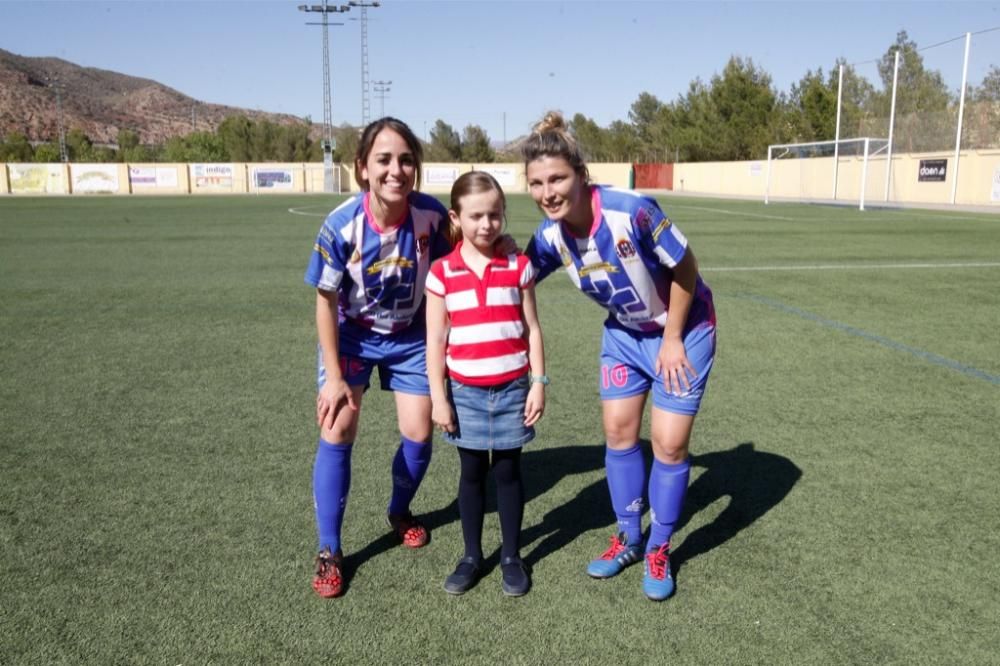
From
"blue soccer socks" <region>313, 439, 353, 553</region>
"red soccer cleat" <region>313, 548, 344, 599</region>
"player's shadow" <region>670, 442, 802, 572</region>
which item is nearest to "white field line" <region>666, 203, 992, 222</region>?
"player's shadow" <region>670, 442, 802, 572</region>

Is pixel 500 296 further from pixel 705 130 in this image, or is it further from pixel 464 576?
pixel 705 130

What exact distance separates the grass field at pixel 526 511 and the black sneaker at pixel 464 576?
0.27 feet

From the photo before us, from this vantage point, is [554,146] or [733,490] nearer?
[554,146]

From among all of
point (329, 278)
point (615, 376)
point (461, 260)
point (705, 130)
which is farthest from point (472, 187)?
point (705, 130)

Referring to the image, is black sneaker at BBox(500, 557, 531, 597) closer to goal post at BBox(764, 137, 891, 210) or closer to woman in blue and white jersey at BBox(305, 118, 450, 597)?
woman in blue and white jersey at BBox(305, 118, 450, 597)

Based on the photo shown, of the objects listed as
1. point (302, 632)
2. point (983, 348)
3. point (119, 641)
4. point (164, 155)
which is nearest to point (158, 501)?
point (119, 641)

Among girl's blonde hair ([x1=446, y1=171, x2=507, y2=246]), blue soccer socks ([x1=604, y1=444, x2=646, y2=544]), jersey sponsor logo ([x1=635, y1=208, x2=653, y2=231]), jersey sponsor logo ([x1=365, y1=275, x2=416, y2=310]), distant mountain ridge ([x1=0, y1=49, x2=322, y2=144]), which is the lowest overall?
blue soccer socks ([x1=604, y1=444, x2=646, y2=544])

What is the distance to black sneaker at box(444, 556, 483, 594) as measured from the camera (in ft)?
10.3

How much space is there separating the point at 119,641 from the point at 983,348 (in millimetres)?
6924

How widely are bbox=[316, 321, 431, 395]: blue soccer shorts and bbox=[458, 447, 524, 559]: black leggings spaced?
1.27 feet

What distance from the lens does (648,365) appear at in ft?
10.7

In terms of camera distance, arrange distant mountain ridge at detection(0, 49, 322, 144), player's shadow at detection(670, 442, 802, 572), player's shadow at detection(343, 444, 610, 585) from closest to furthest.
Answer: player's shadow at detection(343, 444, 610, 585) < player's shadow at detection(670, 442, 802, 572) < distant mountain ridge at detection(0, 49, 322, 144)

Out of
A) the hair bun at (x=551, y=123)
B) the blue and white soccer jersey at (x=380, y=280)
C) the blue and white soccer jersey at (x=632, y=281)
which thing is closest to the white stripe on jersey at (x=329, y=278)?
the blue and white soccer jersey at (x=380, y=280)

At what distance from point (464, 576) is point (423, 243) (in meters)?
1.31
